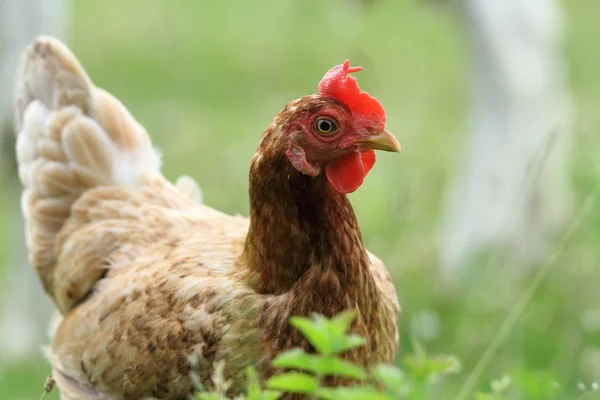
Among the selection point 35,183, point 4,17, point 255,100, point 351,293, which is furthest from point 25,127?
point 255,100

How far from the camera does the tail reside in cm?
397

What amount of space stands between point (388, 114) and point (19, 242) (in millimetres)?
4290

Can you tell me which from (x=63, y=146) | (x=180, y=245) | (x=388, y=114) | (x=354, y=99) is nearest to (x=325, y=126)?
(x=354, y=99)

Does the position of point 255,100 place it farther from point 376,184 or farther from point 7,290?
point 7,290

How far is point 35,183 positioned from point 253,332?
5.00 feet

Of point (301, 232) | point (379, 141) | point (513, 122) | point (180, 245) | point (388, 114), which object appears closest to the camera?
point (379, 141)

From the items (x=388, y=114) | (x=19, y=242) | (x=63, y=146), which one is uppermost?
(x=388, y=114)

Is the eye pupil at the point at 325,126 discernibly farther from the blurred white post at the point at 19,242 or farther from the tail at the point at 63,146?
the blurred white post at the point at 19,242

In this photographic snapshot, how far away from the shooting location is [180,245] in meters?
3.44

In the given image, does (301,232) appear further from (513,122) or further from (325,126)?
(513,122)

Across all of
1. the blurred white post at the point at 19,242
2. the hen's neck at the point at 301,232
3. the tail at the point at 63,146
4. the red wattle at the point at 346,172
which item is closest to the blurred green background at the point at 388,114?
the blurred white post at the point at 19,242

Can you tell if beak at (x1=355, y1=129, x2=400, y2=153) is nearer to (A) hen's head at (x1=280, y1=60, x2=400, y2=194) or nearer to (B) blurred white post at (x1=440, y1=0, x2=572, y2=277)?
(A) hen's head at (x1=280, y1=60, x2=400, y2=194)

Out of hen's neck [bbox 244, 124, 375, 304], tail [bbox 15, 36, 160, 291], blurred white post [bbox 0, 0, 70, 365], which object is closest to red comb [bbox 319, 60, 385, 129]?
hen's neck [bbox 244, 124, 375, 304]

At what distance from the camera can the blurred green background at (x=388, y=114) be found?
534 cm
